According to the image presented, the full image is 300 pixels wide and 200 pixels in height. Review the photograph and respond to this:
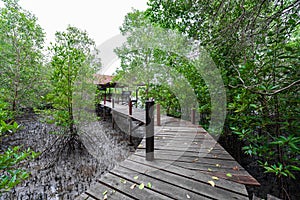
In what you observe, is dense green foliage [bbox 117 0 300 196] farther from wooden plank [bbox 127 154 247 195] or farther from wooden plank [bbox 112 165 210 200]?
wooden plank [bbox 112 165 210 200]

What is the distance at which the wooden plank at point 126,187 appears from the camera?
1.64 metres

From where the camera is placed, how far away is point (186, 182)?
182 centimetres

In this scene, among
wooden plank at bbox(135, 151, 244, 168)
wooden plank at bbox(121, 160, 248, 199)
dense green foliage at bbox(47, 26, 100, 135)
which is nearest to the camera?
wooden plank at bbox(121, 160, 248, 199)

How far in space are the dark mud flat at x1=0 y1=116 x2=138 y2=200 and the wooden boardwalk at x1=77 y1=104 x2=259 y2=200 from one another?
77.0 inches

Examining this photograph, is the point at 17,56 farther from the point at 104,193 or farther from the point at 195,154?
the point at 195,154

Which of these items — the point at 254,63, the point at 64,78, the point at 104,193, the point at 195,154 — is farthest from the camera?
the point at 64,78

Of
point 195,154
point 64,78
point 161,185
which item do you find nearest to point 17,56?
point 64,78

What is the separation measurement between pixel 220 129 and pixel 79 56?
4642mm

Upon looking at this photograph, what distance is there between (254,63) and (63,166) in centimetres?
538

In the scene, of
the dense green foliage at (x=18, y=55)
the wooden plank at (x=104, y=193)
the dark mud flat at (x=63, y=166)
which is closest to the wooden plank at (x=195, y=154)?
the wooden plank at (x=104, y=193)

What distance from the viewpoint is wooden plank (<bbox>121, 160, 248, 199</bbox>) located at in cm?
157

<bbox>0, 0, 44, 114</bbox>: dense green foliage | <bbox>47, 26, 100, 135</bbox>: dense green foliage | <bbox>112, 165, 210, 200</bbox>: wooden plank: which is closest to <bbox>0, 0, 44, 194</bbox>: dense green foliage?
<bbox>0, 0, 44, 114</bbox>: dense green foliage

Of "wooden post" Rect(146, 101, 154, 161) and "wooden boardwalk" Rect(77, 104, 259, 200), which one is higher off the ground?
"wooden post" Rect(146, 101, 154, 161)

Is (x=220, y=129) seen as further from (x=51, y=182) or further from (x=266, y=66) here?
(x=51, y=182)
